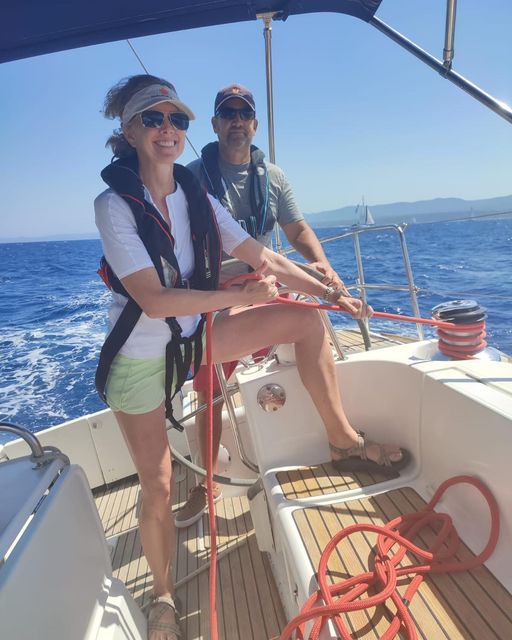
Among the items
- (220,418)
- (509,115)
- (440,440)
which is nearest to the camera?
(509,115)

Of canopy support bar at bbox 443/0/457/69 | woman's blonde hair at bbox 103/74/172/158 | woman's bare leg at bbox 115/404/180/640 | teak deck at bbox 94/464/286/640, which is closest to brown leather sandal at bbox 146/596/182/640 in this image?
woman's bare leg at bbox 115/404/180/640

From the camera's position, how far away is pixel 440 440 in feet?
5.14

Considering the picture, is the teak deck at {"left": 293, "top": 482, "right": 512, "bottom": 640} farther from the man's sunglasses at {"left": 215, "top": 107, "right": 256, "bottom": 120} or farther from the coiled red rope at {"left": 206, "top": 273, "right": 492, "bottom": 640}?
the man's sunglasses at {"left": 215, "top": 107, "right": 256, "bottom": 120}

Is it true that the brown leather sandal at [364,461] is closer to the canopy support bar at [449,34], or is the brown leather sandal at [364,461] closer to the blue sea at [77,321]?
the blue sea at [77,321]

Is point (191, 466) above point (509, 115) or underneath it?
underneath

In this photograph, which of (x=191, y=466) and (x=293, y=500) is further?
(x=191, y=466)

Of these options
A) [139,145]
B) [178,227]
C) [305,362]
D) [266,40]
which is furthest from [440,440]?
[266,40]

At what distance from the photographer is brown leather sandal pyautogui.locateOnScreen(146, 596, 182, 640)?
145 centimetres

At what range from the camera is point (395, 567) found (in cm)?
126

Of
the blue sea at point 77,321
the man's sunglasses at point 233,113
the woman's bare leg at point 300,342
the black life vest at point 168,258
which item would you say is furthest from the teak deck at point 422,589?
the man's sunglasses at point 233,113

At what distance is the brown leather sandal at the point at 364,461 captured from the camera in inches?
65.9

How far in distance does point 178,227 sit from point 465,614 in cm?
133

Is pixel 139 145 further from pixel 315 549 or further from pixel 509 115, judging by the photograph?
pixel 315 549

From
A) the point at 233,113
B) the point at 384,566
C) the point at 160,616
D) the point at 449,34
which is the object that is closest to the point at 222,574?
the point at 160,616
